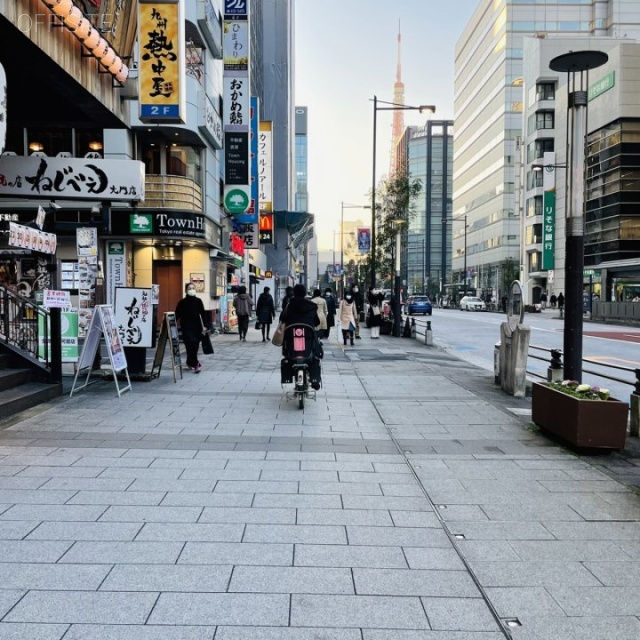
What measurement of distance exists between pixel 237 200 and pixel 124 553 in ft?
78.5

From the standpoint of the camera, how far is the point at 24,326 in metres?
9.90

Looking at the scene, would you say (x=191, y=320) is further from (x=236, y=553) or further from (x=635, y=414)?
(x=236, y=553)

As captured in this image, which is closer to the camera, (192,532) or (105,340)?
(192,532)

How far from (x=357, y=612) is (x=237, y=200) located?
976 inches

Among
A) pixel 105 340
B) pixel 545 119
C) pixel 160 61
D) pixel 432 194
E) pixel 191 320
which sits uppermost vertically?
pixel 432 194

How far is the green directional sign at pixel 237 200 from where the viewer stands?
87.7 ft

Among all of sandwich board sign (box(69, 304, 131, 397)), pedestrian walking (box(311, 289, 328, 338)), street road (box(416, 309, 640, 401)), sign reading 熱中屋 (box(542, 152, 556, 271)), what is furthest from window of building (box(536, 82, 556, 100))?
sandwich board sign (box(69, 304, 131, 397))

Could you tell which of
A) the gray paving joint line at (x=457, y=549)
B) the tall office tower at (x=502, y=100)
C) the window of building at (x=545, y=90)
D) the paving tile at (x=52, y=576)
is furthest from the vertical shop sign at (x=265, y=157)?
the window of building at (x=545, y=90)

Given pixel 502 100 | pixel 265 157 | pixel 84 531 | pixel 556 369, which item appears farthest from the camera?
pixel 502 100

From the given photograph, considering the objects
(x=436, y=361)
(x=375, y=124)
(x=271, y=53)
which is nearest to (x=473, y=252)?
(x=271, y=53)

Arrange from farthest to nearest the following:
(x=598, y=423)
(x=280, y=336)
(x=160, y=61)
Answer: (x=160, y=61) → (x=280, y=336) → (x=598, y=423)

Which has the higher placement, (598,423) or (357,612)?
(598,423)

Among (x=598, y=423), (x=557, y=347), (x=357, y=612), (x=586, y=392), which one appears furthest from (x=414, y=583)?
(x=557, y=347)

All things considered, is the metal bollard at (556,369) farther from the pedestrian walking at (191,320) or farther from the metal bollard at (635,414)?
the pedestrian walking at (191,320)
